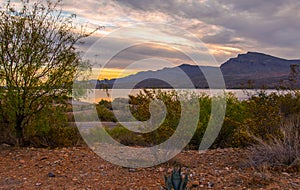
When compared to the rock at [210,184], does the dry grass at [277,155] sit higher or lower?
higher

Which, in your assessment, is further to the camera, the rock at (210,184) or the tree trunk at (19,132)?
the tree trunk at (19,132)

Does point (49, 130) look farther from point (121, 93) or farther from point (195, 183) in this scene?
point (195, 183)

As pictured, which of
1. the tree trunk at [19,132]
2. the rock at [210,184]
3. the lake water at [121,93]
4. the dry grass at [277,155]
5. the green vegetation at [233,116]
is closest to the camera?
the rock at [210,184]

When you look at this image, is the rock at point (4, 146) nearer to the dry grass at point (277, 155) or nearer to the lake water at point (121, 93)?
the lake water at point (121, 93)

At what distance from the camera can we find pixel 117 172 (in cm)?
677

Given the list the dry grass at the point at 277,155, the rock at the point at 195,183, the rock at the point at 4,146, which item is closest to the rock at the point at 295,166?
the dry grass at the point at 277,155

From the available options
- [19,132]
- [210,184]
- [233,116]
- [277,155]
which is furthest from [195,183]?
[19,132]

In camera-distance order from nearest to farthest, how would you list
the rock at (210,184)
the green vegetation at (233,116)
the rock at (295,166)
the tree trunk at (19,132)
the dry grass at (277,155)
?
the rock at (210,184) < the rock at (295,166) < the dry grass at (277,155) < the green vegetation at (233,116) < the tree trunk at (19,132)

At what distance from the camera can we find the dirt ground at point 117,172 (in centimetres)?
598

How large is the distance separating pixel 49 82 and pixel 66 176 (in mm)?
2917

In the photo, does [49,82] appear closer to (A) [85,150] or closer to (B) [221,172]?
(A) [85,150]

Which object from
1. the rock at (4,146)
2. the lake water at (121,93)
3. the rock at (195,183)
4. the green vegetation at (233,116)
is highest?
the lake water at (121,93)

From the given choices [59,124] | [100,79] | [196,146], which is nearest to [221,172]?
[196,146]

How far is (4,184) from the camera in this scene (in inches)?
250
